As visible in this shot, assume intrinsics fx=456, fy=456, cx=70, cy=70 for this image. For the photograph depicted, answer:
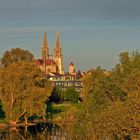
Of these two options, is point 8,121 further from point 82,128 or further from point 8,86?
point 82,128

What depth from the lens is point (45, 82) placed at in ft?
215

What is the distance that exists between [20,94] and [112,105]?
127 feet

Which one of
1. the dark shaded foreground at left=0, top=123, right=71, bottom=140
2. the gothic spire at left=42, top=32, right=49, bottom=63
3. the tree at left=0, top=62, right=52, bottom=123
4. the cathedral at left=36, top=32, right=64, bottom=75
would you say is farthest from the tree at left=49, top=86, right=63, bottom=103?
the gothic spire at left=42, top=32, right=49, bottom=63

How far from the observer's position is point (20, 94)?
6128 cm

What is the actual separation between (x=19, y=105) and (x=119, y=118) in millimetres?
40888

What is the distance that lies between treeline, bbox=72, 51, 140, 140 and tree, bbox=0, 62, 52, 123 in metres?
17.7

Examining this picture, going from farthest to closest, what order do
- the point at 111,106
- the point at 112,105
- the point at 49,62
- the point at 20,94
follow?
1. the point at 49,62
2. the point at 20,94
3. the point at 112,105
4. the point at 111,106

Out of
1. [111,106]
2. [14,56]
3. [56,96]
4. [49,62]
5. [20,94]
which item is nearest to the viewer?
[111,106]

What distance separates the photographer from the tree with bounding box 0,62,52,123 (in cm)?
6100

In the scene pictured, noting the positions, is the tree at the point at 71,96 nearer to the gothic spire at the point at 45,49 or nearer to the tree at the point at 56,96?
the tree at the point at 56,96

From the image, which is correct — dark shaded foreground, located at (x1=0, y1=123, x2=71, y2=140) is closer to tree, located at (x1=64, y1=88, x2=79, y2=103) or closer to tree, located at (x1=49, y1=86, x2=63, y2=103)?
tree, located at (x1=49, y1=86, x2=63, y2=103)

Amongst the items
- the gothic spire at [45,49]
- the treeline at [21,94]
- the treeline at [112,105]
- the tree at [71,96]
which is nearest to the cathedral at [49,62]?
the gothic spire at [45,49]

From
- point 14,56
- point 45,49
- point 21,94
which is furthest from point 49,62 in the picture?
point 21,94

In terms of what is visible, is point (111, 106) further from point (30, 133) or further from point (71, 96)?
point (71, 96)
